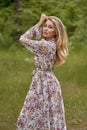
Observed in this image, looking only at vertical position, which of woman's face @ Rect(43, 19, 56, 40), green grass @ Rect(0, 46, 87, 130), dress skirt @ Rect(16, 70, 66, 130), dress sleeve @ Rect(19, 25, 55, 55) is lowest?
green grass @ Rect(0, 46, 87, 130)

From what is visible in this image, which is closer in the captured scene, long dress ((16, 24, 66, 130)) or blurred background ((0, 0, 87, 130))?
long dress ((16, 24, 66, 130))

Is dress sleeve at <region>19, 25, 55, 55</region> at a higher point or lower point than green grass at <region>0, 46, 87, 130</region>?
higher

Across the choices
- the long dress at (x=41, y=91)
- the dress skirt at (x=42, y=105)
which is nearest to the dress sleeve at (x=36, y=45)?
the long dress at (x=41, y=91)

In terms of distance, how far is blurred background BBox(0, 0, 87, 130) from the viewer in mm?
8594

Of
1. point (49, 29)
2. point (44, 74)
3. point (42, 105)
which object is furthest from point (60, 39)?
point (42, 105)

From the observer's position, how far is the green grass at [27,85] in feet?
27.0

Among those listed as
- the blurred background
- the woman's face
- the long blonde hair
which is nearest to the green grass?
the blurred background

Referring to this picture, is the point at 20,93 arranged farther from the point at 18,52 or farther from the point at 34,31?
the point at 18,52

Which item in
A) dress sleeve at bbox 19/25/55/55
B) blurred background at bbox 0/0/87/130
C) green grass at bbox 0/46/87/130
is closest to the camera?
dress sleeve at bbox 19/25/55/55

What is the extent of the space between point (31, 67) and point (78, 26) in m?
2.36

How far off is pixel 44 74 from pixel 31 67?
736 centimetres

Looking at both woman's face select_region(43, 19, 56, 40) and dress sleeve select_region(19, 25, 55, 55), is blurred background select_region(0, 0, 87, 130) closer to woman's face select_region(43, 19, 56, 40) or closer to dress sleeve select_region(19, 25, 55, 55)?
dress sleeve select_region(19, 25, 55, 55)

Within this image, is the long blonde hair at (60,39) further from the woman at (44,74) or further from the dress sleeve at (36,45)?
the dress sleeve at (36,45)

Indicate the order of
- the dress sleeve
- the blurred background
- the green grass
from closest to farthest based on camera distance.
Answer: the dress sleeve
the green grass
the blurred background
